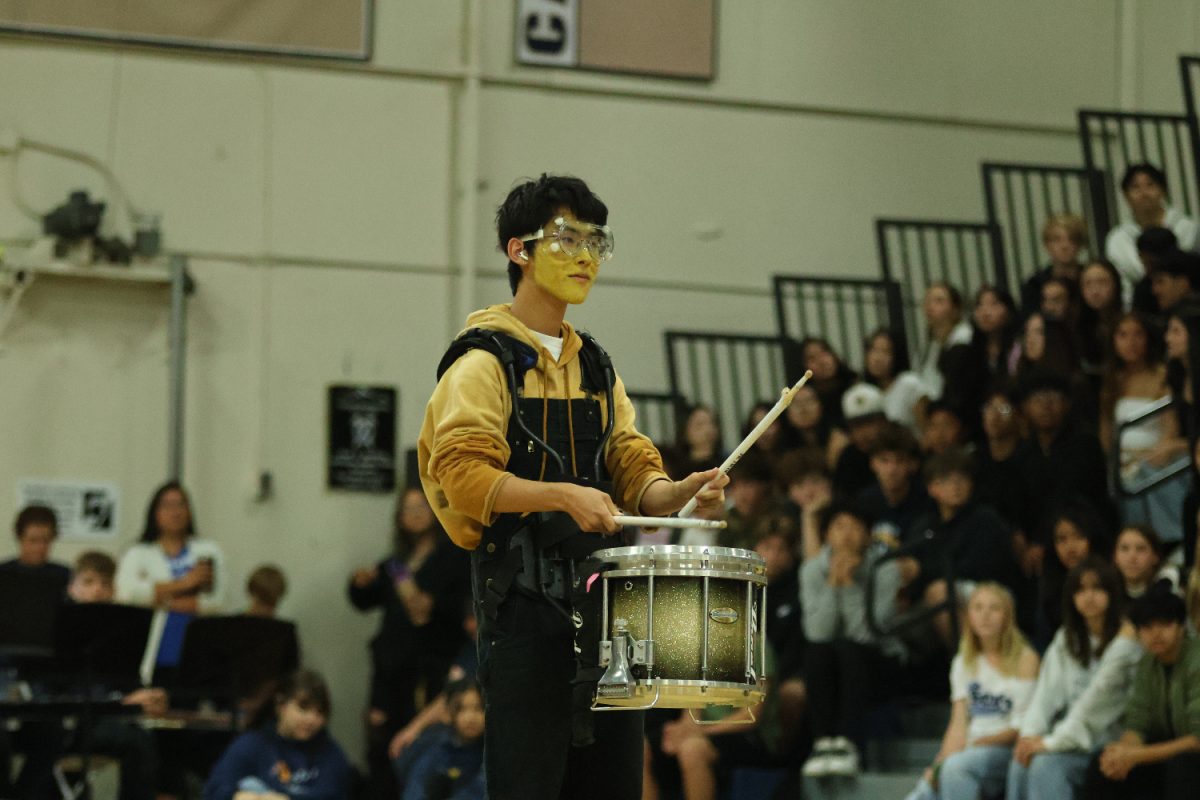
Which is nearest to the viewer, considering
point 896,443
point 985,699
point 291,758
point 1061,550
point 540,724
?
point 540,724

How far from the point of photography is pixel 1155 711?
7.38 metres

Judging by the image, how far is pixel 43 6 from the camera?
12047mm

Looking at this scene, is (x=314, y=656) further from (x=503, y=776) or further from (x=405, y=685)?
(x=503, y=776)

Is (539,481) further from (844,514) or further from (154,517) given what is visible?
(154,517)

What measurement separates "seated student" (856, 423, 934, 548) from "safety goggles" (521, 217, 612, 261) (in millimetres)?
5360

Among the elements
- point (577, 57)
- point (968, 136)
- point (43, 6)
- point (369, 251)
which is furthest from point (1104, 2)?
point (43, 6)

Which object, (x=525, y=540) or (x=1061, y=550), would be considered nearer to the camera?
(x=525, y=540)

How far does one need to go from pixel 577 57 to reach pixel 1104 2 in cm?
375

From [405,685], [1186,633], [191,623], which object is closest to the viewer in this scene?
[1186,633]

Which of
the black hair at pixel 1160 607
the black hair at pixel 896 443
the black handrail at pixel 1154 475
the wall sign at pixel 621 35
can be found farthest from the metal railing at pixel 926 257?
the black hair at pixel 1160 607

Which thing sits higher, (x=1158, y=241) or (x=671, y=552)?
(x=1158, y=241)

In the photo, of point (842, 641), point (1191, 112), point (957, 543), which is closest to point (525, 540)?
point (842, 641)

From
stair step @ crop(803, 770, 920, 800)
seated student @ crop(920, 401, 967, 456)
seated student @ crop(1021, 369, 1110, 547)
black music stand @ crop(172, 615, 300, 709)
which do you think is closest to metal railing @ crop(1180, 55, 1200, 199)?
seated student @ crop(920, 401, 967, 456)

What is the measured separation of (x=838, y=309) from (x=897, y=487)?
307 centimetres
